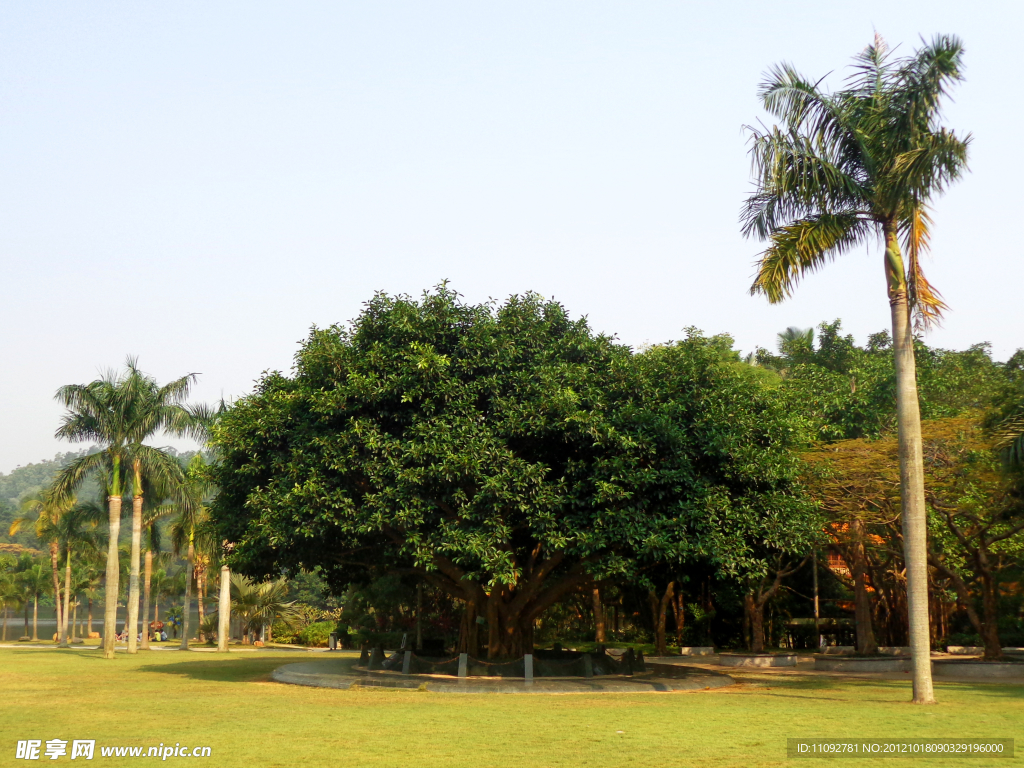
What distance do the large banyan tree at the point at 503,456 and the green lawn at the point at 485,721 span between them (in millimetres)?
3182

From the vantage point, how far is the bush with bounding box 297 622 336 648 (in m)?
50.9

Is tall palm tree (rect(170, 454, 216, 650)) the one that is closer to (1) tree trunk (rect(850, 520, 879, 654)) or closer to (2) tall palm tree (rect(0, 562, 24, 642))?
(1) tree trunk (rect(850, 520, 879, 654))

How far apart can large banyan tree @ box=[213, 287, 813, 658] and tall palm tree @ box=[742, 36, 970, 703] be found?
3675 mm

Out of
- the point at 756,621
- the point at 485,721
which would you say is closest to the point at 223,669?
the point at 485,721

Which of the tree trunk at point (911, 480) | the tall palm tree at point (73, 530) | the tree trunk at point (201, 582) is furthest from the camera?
the tree trunk at point (201, 582)

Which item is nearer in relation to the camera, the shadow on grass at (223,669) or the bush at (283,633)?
the shadow on grass at (223,669)

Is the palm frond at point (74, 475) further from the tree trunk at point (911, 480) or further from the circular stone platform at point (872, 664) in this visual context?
the tree trunk at point (911, 480)

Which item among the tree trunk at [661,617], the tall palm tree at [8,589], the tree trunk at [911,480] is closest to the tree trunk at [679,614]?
the tree trunk at [661,617]

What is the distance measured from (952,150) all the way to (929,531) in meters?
15.1

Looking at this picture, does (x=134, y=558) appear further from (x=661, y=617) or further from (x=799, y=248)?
(x=799, y=248)

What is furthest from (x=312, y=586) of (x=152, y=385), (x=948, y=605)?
(x=948, y=605)

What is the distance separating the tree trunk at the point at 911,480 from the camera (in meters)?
18.2

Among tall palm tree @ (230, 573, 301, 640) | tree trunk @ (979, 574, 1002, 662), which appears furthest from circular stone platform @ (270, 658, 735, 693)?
tall palm tree @ (230, 573, 301, 640)

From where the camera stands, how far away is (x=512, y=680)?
22.4 meters
